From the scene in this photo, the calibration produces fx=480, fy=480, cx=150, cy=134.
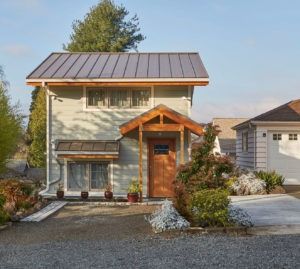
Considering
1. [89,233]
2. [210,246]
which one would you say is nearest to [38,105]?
[89,233]

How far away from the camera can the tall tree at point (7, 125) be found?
18.6 m

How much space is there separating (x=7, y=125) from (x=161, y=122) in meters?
6.39

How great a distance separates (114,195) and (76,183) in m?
1.52

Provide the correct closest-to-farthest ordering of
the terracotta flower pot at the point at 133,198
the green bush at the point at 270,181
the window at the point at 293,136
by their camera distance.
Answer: the terracotta flower pot at the point at 133,198 → the green bush at the point at 270,181 → the window at the point at 293,136

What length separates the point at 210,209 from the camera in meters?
9.95

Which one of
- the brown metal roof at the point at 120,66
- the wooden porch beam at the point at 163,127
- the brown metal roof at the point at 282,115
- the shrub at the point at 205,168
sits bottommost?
A: the shrub at the point at 205,168

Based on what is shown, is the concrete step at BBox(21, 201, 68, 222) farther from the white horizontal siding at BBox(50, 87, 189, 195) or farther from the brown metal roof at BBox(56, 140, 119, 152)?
the white horizontal siding at BBox(50, 87, 189, 195)

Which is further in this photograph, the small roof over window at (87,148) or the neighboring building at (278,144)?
the neighboring building at (278,144)

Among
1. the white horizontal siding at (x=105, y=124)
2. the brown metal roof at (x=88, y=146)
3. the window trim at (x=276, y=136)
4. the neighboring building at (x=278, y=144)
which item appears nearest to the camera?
the brown metal roof at (x=88, y=146)

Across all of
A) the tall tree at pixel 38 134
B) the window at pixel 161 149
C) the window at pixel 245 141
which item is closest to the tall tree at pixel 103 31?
the tall tree at pixel 38 134

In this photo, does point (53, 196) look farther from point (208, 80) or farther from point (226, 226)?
point (226, 226)

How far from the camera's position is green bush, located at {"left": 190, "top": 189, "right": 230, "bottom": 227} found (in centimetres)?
992

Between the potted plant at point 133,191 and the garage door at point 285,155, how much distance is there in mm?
7526

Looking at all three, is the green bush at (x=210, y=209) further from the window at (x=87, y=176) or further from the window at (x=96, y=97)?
the window at (x=96, y=97)
